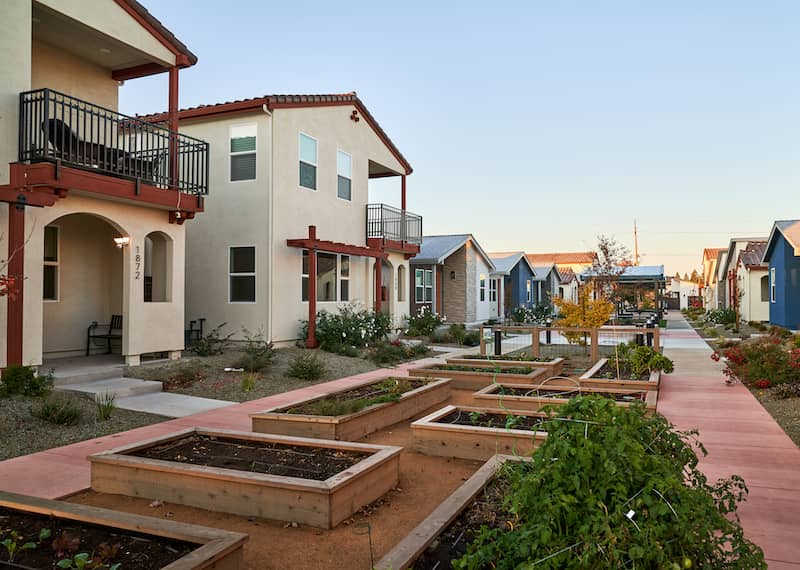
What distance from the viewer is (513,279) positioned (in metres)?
39.0

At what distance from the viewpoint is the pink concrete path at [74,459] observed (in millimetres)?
5391

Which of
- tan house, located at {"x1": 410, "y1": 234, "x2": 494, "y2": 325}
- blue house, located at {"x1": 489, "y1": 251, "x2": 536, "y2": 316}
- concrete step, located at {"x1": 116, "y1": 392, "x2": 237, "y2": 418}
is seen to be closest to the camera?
concrete step, located at {"x1": 116, "y1": 392, "x2": 237, "y2": 418}

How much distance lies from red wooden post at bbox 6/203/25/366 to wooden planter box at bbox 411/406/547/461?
6.65m

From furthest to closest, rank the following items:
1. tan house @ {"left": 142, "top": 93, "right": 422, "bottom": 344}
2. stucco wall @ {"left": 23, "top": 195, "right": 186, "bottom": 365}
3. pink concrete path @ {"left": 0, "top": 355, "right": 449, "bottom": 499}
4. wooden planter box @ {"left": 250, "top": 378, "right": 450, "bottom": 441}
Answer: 1. tan house @ {"left": 142, "top": 93, "right": 422, "bottom": 344}
2. stucco wall @ {"left": 23, "top": 195, "right": 186, "bottom": 365}
3. wooden planter box @ {"left": 250, "top": 378, "right": 450, "bottom": 441}
4. pink concrete path @ {"left": 0, "top": 355, "right": 449, "bottom": 499}

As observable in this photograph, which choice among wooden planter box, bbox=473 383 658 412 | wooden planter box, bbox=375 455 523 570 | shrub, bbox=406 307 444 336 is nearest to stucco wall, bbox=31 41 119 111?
wooden planter box, bbox=473 383 658 412

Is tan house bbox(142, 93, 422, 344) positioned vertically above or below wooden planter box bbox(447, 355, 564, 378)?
above

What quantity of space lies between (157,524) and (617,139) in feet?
85.7

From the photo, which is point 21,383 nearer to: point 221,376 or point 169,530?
point 221,376

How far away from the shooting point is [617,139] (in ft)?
84.8

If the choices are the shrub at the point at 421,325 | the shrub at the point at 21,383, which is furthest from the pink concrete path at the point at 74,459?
the shrub at the point at 421,325

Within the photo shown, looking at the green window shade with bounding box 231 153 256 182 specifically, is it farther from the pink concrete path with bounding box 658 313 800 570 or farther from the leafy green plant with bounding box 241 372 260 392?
the pink concrete path with bounding box 658 313 800 570

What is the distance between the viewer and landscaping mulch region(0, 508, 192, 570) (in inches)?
132

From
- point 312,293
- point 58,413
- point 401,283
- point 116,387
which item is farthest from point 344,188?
point 58,413

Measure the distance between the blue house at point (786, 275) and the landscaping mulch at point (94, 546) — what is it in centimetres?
2309
